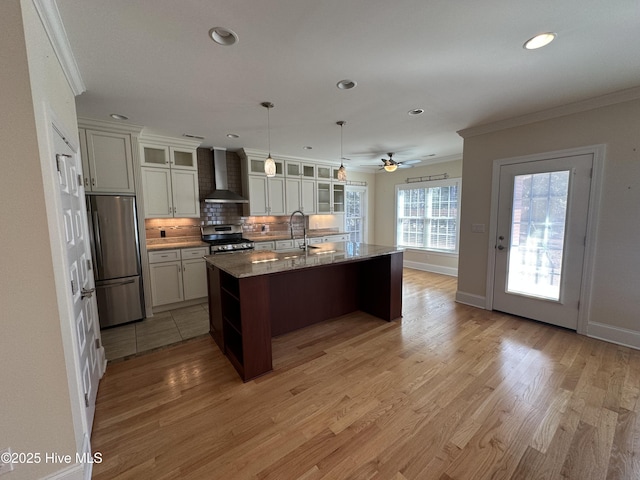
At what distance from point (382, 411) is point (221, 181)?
4181 millimetres

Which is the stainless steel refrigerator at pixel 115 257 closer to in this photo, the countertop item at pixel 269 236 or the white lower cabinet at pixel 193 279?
the white lower cabinet at pixel 193 279

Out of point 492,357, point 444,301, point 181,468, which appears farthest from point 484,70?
point 181,468

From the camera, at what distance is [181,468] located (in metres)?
1.46

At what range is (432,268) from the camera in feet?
19.8

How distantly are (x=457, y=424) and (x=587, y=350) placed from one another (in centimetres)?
199

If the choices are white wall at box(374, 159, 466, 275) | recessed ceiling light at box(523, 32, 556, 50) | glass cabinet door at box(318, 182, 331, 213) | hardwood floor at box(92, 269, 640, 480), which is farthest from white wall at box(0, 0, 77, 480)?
white wall at box(374, 159, 466, 275)

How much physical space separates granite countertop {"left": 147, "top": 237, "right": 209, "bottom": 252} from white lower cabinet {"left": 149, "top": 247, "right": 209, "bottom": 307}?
0.21 ft

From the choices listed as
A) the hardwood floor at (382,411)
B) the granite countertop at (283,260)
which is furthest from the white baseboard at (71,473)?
the granite countertop at (283,260)

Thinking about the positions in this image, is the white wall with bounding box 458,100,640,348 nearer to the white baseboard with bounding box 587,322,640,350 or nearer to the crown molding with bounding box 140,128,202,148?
the white baseboard with bounding box 587,322,640,350

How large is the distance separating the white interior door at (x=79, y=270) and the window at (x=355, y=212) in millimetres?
5199

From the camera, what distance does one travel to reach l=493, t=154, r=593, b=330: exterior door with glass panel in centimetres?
295

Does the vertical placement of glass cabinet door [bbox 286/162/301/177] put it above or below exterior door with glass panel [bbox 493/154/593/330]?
above

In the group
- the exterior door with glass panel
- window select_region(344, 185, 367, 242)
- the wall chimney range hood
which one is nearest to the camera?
the exterior door with glass panel

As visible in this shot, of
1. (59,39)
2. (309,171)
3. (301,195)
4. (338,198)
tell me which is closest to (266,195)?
(301,195)
